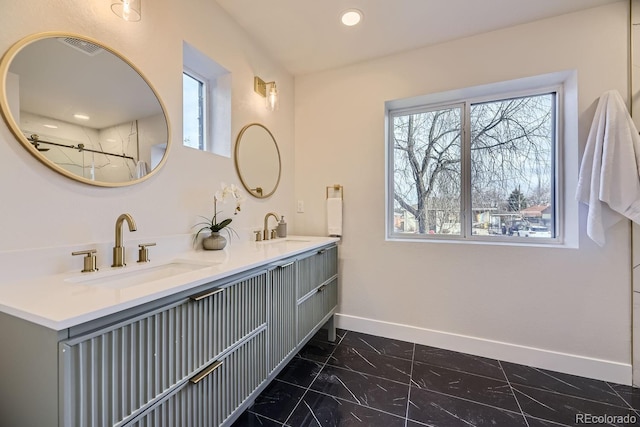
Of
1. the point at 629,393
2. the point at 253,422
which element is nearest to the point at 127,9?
the point at 253,422

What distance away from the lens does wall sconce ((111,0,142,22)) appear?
1149mm

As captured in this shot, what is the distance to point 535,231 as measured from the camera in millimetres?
2061

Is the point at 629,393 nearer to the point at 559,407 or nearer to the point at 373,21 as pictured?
the point at 559,407

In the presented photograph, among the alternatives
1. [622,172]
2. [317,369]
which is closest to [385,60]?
[622,172]

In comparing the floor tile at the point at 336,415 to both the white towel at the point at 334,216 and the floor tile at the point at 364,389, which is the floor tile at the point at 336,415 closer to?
the floor tile at the point at 364,389

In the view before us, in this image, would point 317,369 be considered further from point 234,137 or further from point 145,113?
point 145,113

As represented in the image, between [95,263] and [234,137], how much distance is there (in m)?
1.17

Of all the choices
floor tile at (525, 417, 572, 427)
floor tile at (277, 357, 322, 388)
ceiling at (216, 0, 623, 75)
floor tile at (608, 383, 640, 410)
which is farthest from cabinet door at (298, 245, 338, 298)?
floor tile at (608, 383, 640, 410)

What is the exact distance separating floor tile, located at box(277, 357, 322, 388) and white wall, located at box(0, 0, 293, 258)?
1.04m

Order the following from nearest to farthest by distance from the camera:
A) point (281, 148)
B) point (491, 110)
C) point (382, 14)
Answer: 1. point (382, 14)
2. point (491, 110)
3. point (281, 148)

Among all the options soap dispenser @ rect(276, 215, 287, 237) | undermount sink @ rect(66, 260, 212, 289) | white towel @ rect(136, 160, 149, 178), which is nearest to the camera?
undermount sink @ rect(66, 260, 212, 289)

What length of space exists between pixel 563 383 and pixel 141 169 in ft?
9.20

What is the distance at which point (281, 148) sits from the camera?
2490 millimetres

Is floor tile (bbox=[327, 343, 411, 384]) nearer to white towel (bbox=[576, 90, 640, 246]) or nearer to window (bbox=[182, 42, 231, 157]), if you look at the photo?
white towel (bbox=[576, 90, 640, 246])
